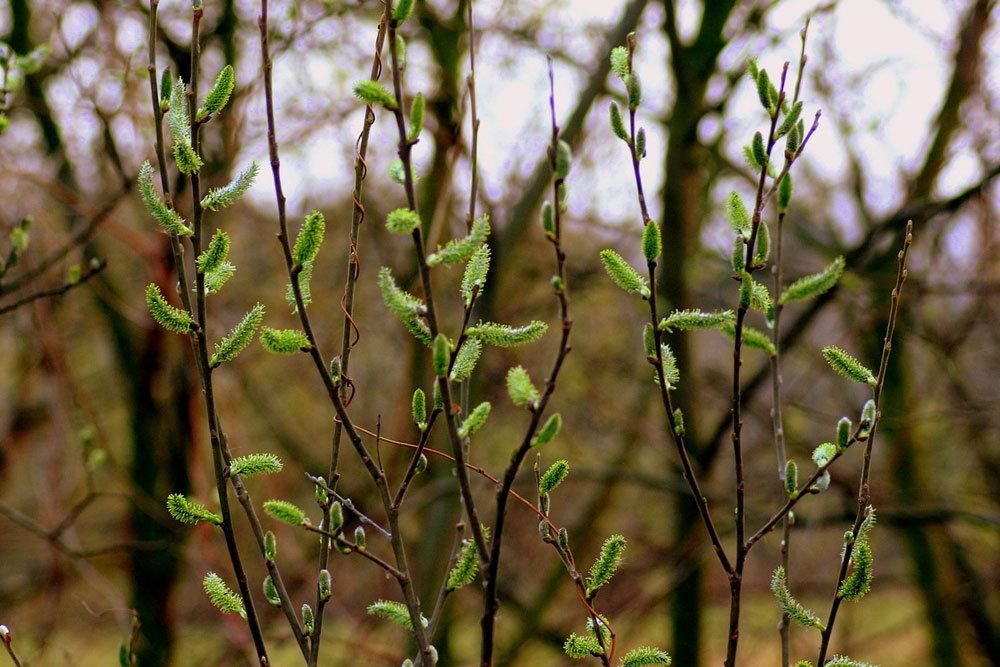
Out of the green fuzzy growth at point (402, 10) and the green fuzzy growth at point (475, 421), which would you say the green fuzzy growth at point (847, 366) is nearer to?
the green fuzzy growth at point (475, 421)

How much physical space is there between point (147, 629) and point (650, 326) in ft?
13.3

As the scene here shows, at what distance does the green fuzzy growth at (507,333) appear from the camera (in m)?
0.86

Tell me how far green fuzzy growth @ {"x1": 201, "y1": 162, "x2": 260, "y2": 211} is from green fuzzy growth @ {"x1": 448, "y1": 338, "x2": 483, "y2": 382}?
310 mm

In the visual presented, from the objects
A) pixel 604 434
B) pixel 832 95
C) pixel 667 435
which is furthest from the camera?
pixel 604 434

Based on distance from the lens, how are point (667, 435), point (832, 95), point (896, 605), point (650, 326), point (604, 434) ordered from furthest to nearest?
point (896, 605), point (604, 434), point (832, 95), point (667, 435), point (650, 326)

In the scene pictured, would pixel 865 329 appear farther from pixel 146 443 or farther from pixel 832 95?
pixel 146 443

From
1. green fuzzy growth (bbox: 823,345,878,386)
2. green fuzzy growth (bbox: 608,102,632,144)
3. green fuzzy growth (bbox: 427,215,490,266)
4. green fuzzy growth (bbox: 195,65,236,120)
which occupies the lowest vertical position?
green fuzzy growth (bbox: 427,215,490,266)

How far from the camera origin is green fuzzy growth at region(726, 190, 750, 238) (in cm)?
99

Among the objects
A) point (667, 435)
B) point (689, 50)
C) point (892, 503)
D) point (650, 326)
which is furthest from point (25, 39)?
point (892, 503)

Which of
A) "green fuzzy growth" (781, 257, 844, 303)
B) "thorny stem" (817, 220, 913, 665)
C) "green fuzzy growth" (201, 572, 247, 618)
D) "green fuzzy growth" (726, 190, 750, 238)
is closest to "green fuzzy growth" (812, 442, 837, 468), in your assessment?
"thorny stem" (817, 220, 913, 665)

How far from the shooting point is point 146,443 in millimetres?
4641

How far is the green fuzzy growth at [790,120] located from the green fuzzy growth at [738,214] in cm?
8

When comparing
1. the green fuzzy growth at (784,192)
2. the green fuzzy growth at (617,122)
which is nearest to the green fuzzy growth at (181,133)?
the green fuzzy growth at (617,122)

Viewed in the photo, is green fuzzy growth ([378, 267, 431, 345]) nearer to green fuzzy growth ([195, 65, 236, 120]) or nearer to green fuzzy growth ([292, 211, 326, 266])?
green fuzzy growth ([292, 211, 326, 266])
